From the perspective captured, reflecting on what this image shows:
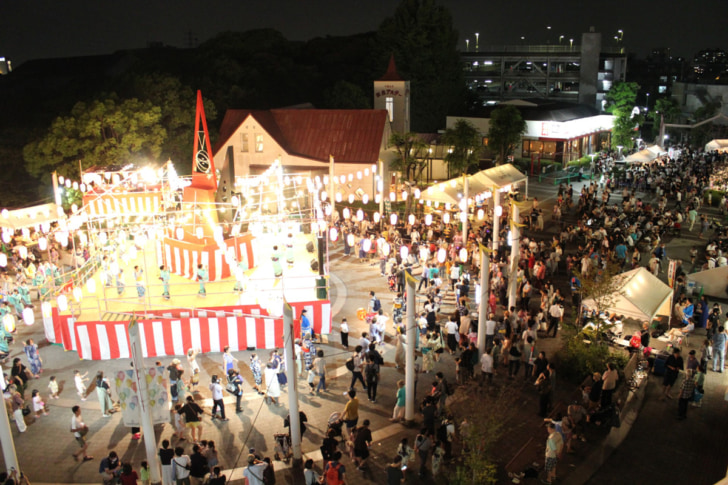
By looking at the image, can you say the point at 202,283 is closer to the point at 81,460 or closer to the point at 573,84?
the point at 81,460

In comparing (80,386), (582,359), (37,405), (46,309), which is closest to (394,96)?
(46,309)

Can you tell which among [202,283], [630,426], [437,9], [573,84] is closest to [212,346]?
[202,283]

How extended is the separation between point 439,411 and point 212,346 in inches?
301

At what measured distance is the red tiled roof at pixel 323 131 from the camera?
111 ft

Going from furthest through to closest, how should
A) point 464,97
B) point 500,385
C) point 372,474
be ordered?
point 464,97
point 500,385
point 372,474

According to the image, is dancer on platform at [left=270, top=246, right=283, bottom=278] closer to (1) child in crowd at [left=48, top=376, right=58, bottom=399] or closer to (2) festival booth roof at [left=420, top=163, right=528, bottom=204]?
(1) child in crowd at [left=48, top=376, right=58, bottom=399]

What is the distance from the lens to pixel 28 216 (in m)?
23.5

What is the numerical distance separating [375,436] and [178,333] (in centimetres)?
714

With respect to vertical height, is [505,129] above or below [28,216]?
above

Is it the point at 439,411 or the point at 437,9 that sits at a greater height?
the point at 437,9

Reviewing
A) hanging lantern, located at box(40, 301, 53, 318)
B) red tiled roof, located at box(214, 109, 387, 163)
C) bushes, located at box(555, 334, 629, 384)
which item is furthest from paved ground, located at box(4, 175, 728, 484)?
red tiled roof, located at box(214, 109, 387, 163)

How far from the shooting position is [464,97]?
5894 cm

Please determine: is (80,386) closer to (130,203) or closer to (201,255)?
(201,255)

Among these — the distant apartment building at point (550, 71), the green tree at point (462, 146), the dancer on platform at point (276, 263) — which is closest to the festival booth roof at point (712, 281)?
the dancer on platform at point (276, 263)
